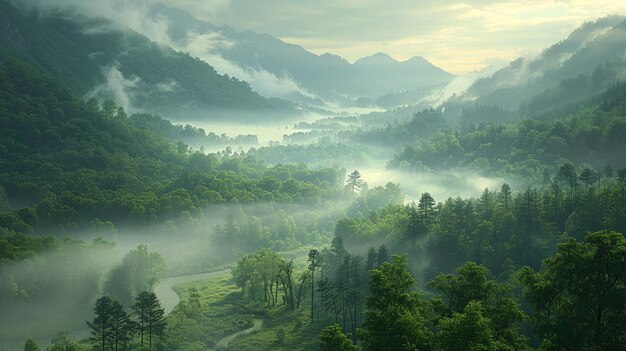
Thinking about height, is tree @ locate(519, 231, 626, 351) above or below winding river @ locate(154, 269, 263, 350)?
above

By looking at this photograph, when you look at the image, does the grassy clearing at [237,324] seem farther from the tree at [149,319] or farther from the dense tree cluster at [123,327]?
the dense tree cluster at [123,327]

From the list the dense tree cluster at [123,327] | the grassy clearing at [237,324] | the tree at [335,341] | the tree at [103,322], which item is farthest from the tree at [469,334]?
the tree at [103,322]

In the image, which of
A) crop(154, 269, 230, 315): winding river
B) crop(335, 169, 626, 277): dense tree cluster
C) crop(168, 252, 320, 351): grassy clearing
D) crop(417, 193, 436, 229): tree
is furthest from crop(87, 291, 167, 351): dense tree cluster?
crop(417, 193, 436, 229): tree

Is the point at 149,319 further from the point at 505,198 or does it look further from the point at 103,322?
the point at 505,198

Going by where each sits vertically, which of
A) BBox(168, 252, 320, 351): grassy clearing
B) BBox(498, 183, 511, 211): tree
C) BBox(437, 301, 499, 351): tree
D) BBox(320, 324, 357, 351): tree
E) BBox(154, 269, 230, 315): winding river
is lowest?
BBox(168, 252, 320, 351): grassy clearing

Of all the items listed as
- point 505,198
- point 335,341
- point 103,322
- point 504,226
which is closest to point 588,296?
point 335,341

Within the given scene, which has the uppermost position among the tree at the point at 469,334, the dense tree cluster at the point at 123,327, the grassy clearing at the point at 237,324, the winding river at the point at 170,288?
the tree at the point at 469,334

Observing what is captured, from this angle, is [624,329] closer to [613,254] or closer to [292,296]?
[613,254]

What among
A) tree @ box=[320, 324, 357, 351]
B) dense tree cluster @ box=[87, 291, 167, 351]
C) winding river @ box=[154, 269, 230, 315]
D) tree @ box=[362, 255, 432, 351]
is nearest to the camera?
tree @ box=[362, 255, 432, 351]

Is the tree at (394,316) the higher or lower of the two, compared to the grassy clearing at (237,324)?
higher

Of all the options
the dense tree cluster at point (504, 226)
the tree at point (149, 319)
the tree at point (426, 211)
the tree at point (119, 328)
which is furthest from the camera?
the tree at point (426, 211)

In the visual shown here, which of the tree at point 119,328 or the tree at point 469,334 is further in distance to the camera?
the tree at point 119,328

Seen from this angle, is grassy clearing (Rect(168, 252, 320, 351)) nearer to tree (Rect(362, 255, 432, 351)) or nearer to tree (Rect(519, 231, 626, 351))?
tree (Rect(362, 255, 432, 351))

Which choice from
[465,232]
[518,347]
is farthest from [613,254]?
[465,232]
